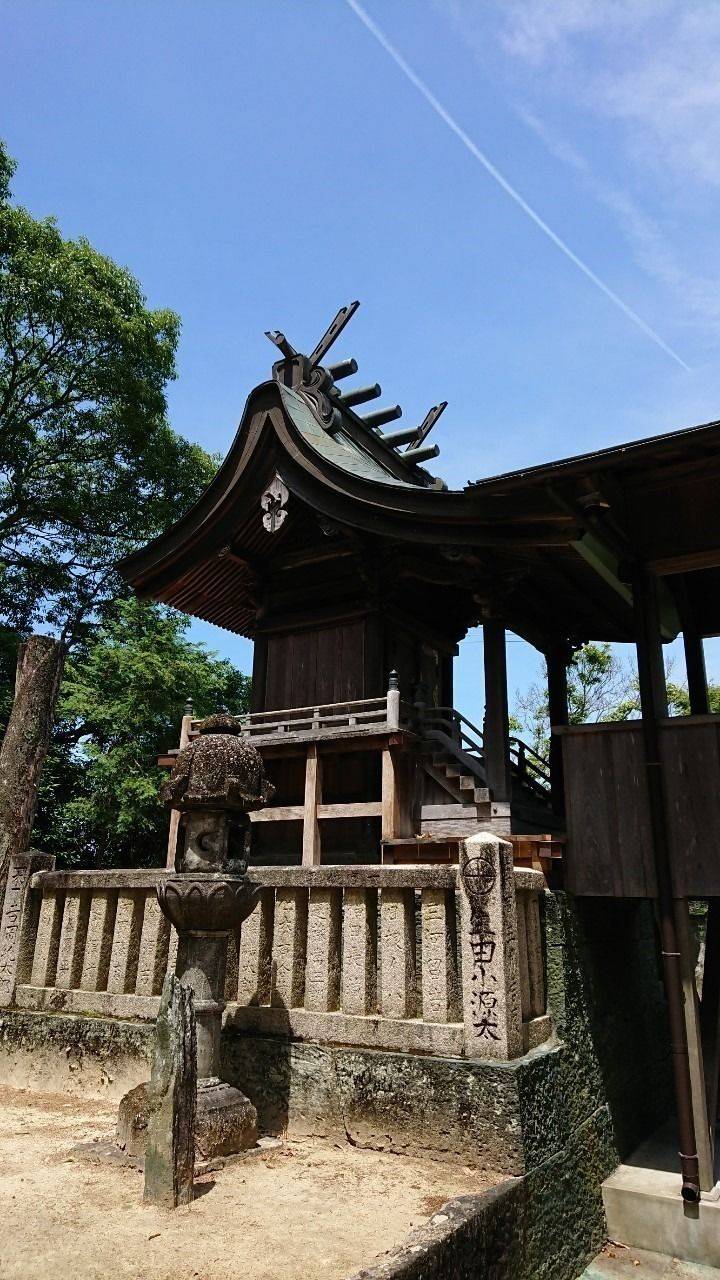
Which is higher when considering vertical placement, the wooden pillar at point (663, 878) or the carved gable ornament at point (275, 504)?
the carved gable ornament at point (275, 504)

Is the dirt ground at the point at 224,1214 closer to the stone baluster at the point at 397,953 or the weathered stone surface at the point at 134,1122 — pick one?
the weathered stone surface at the point at 134,1122

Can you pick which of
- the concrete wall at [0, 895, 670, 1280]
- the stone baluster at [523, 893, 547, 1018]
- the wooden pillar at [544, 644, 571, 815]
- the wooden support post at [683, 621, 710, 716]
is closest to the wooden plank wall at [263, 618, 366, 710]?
the wooden pillar at [544, 644, 571, 815]

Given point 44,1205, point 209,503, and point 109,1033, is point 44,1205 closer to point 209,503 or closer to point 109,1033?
point 109,1033

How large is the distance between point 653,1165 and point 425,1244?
15.4 feet

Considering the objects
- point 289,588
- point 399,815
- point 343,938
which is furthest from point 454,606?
point 343,938

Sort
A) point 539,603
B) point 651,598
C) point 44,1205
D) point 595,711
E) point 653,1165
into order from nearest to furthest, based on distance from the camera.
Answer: point 44,1205 → point 653,1165 → point 651,598 → point 539,603 → point 595,711

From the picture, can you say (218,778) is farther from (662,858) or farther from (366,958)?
(662,858)

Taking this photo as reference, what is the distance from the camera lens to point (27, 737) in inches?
388

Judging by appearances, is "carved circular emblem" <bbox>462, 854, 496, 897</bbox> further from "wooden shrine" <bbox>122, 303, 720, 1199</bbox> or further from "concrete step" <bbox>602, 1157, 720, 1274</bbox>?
"concrete step" <bbox>602, 1157, 720, 1274</bbox>

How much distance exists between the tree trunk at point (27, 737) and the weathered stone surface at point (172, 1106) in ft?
17.6

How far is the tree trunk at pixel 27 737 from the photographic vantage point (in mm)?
9477

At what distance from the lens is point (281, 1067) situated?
5.93m

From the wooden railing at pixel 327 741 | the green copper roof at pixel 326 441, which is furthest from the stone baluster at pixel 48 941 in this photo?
the green copper roof at pixel 326 441

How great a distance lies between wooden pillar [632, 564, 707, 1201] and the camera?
21.6 feet
